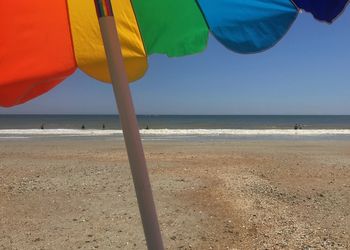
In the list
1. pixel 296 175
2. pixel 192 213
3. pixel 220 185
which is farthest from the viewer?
pixel 296 175

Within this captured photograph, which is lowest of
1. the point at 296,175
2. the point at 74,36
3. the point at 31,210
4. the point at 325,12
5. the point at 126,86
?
the point at 296,175

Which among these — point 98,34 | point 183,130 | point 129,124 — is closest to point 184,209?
point 98,34

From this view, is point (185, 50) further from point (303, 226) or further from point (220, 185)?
point (220, 185)

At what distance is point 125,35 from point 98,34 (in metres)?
0.22

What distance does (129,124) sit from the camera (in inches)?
107

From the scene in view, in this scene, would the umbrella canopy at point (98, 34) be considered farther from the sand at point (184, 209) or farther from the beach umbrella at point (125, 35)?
the sand at point (184, 209)

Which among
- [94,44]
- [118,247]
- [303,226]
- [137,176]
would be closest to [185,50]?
[94,44]

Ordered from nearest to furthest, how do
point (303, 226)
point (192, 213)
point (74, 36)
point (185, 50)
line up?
point (74, 36) < point (185, 50) < point (303, 226) < point (192, 213)

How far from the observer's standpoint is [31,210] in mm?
8797

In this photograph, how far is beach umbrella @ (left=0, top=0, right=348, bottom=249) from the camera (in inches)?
108

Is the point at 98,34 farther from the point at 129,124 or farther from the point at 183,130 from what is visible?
the point at 183,130

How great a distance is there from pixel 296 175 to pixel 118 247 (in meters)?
7.48

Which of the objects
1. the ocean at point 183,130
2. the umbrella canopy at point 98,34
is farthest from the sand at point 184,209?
the ocean at point 183,130

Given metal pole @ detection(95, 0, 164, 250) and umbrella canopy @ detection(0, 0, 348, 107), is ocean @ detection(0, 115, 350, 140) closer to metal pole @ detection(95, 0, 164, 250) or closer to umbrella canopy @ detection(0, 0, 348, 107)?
umbrella canopy @ detection(0, 0, 348, 107)
